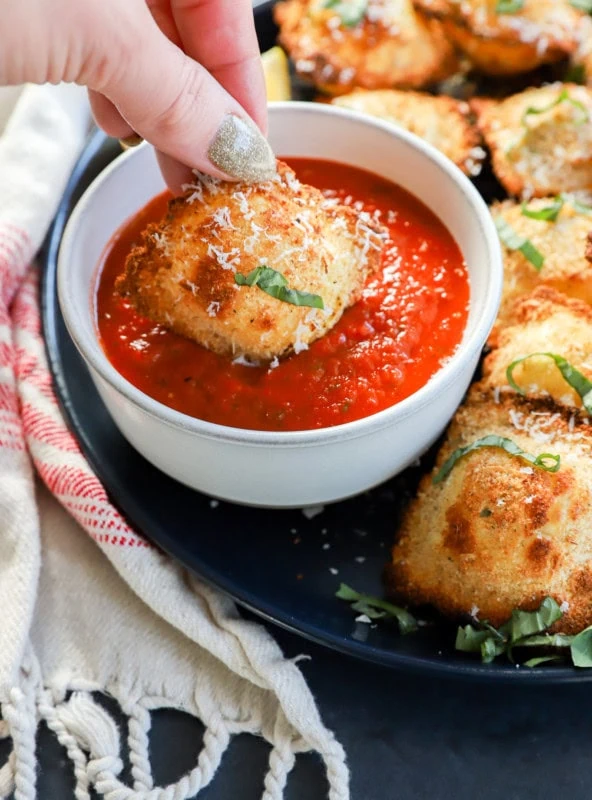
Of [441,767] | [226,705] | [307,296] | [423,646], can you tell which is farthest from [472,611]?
[307,296]

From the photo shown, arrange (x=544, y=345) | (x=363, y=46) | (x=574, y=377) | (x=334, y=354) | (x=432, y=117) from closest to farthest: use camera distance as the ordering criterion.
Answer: (x=334, y=354) < (x=574, y=377) < (x=544, y=345) < (x=432, y=117) < (x=363, y=46)

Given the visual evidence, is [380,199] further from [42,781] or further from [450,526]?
[42,781]

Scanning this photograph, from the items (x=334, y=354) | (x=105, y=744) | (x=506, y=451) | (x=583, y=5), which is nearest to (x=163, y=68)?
(x=334, y=354)

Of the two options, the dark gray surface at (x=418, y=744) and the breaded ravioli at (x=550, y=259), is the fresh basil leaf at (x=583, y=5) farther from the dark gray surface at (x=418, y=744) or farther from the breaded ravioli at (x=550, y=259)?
the dark gray surface at (x=418, y=744)

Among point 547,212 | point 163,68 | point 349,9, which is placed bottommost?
point 547,212

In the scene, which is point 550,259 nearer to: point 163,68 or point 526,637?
point 526,637

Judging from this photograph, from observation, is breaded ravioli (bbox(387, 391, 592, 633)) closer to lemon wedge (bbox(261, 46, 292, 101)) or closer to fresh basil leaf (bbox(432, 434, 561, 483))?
fresh basil leaf (bbox(432, 434, 561, 483))
